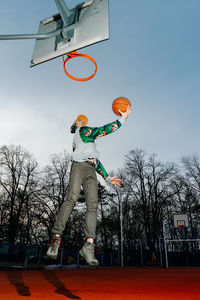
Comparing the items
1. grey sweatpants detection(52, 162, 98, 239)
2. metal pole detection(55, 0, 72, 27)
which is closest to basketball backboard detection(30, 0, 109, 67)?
metal pole detection(55, 0, 72, 27)

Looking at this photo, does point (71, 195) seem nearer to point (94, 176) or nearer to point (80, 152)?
point (94, 176)

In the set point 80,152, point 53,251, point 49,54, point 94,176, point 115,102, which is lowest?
point 53,251

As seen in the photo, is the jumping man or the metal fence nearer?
the jumping man

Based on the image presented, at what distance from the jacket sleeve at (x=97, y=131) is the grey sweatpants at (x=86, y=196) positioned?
1.31ft

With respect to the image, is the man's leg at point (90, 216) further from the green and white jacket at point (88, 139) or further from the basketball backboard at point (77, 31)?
the basketball backboard at point (77, 31)

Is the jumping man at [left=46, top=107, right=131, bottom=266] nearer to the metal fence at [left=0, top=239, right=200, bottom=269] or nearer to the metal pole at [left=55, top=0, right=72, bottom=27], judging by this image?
the metal pole at [left=55, top=0, right=72, bottom=27]

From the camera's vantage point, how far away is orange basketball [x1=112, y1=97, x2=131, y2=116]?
384cm

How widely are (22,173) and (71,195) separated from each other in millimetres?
21932

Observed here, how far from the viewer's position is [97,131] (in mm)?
3393

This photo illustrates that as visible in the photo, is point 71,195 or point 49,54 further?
point 49,54

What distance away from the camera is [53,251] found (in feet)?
9.41

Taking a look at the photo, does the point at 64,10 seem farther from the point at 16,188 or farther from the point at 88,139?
the point at 16,188

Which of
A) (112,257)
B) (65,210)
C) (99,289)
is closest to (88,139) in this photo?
(65,210)

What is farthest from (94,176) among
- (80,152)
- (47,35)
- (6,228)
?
(6,228)
